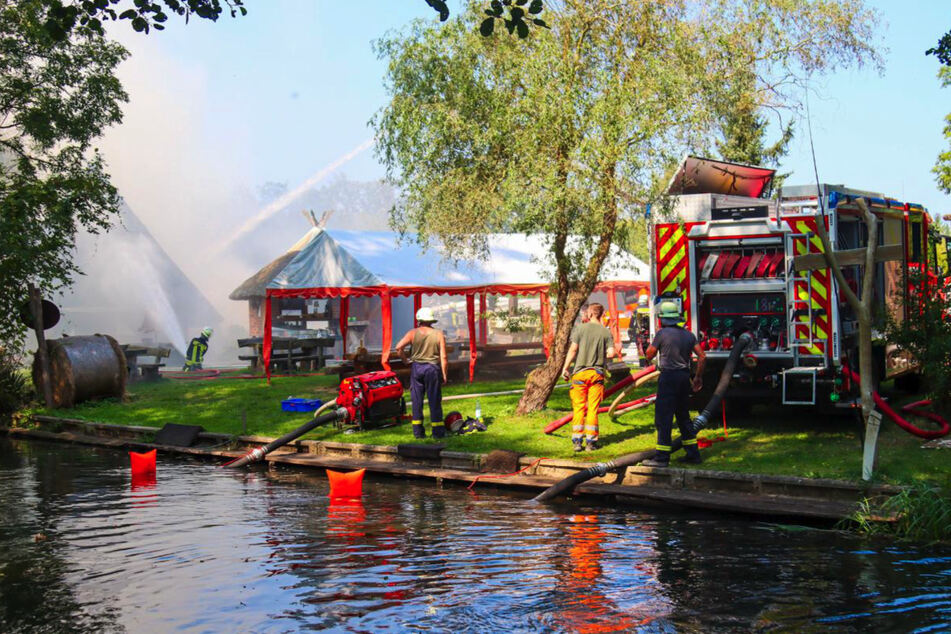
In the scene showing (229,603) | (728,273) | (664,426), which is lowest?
(229,603)

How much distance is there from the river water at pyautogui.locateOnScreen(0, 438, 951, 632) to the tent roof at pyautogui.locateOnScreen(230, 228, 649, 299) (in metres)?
14.2

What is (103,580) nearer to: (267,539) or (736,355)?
(267,539)

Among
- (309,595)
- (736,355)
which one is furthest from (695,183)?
(309,595)

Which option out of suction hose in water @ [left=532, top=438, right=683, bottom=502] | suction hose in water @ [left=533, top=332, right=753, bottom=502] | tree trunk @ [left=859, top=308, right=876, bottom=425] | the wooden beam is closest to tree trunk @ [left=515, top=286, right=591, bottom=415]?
suction hose in water @ [left=533, top=332, right=753, bottom=502]

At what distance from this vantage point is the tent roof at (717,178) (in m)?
12.9

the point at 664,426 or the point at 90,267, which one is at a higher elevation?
the point at 90,267

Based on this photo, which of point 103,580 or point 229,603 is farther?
point 103,580

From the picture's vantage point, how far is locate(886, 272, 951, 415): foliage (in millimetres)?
10961

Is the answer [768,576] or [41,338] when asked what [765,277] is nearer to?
[768,576]

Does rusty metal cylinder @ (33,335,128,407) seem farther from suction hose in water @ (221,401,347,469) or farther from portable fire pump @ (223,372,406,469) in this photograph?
suction hose in water @ (221,401,347,469)

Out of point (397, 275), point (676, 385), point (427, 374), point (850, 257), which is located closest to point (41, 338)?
point (397, 275)

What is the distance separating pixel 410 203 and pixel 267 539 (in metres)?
7.66

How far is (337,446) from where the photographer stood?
524 inches

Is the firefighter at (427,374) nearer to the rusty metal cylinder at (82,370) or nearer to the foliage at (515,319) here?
the foliage at (515,319)
